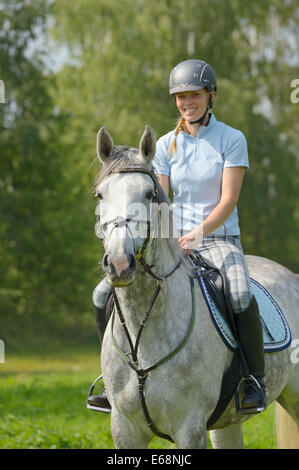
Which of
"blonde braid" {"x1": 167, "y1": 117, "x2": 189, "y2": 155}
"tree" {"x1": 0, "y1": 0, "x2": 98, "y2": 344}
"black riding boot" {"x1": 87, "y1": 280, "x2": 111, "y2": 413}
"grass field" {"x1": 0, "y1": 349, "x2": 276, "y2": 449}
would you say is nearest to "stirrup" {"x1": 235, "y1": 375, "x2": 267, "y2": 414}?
"black riding boot" {"x1": 87, "y1": 280, "x2": 111, "y2": 413}

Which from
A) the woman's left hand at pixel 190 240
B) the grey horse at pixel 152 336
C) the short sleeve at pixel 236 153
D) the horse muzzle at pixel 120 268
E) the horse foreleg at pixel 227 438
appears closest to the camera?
the horse muzzle at pixel 120 268

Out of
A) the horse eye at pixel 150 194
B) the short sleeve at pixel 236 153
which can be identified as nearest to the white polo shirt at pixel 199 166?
the short sleeve at pixel 236 153

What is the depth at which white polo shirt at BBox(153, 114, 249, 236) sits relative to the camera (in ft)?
15.7

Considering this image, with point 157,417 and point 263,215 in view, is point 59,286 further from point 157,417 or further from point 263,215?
point 157,417

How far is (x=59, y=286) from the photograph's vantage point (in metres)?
26.0

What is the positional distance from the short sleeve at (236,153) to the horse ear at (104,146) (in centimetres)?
113

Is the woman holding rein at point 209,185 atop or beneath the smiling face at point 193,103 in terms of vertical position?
beneath

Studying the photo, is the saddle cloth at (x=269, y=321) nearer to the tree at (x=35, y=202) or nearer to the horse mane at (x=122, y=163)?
the horse mane at (x=122, y=163)

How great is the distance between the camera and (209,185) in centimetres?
480

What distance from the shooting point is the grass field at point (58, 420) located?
25.9 ft

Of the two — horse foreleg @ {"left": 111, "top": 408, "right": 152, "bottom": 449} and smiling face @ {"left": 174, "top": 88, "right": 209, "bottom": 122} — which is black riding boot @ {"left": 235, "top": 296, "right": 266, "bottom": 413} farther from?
smiling face @ {"left": 174, "top": 88, "right": 209, "bottom": 122}

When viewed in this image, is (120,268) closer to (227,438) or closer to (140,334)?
(140,334)

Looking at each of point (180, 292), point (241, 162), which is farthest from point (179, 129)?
point (180, 292)

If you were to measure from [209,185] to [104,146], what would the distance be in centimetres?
111
